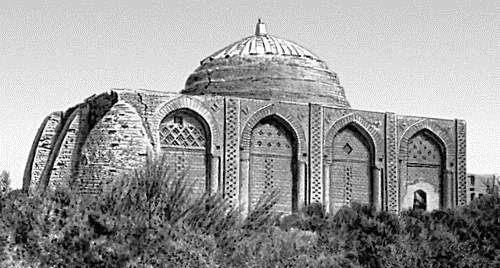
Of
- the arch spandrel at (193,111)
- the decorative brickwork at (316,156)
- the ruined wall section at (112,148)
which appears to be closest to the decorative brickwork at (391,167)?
the decorative brickwork at (316,156)

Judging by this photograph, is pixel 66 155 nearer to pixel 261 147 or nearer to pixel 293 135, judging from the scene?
pixel 261 147

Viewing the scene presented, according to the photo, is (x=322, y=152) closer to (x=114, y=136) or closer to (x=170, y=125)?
(x=170, y=125)

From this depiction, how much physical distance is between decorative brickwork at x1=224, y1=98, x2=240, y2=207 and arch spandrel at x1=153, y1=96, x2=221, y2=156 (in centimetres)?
31

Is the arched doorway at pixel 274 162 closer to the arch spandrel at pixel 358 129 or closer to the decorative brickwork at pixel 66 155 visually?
the arch spandrel at pixel 358 129

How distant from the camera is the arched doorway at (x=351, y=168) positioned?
88.6ft

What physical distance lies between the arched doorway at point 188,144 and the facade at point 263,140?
3cm

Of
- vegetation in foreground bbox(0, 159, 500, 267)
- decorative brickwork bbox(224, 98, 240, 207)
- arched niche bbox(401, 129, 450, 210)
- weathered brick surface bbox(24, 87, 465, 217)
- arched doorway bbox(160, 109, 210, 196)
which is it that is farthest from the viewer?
arched niche bbox(401, 129, 450, 210)

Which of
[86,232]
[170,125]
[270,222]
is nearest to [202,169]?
[170,125]

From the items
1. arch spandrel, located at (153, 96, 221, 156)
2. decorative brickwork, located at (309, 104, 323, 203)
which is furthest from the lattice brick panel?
arch spandrel, located at (153, 96, 221, 156)

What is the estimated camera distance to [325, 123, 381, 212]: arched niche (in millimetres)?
26969

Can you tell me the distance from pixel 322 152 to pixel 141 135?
19.6 feet

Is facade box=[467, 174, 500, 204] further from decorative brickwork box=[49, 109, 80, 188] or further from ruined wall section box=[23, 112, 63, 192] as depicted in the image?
decorative brickwork box=[49, 109, 80, 188]

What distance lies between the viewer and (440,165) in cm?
2909

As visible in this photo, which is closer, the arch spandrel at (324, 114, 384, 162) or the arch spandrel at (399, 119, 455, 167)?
the arch spandrel at (324, 114, 384, 162)
